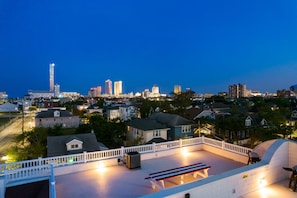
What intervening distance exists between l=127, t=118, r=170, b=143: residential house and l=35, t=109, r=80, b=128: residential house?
21.3 metres

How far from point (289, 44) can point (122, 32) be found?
218ft

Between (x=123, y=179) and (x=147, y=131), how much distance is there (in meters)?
17.5

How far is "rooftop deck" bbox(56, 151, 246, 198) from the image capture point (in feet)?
18.8

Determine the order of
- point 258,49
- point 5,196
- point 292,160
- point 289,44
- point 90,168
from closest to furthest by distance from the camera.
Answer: point 5,196, point 292,160, point 90,168, point 289,44, point 258,49

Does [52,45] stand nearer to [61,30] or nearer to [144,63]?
[61,30]

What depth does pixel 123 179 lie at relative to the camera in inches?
261

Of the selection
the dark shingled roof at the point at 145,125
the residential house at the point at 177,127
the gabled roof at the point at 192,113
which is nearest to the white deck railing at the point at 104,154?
the dark shingled roof at the point at 145,125

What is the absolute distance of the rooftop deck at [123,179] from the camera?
18.8 feet

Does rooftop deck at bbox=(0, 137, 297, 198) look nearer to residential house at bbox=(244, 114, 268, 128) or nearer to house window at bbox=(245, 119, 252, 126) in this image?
house window at bbox=(245, 119, 252, 126)

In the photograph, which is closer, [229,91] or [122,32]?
[122,32]

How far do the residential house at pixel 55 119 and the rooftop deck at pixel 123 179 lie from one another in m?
37.0

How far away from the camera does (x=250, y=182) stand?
552cm

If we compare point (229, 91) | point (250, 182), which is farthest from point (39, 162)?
point (229, 91)

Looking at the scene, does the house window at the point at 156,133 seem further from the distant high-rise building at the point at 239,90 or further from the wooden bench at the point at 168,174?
the distant high-rise building at the point at 239,90
